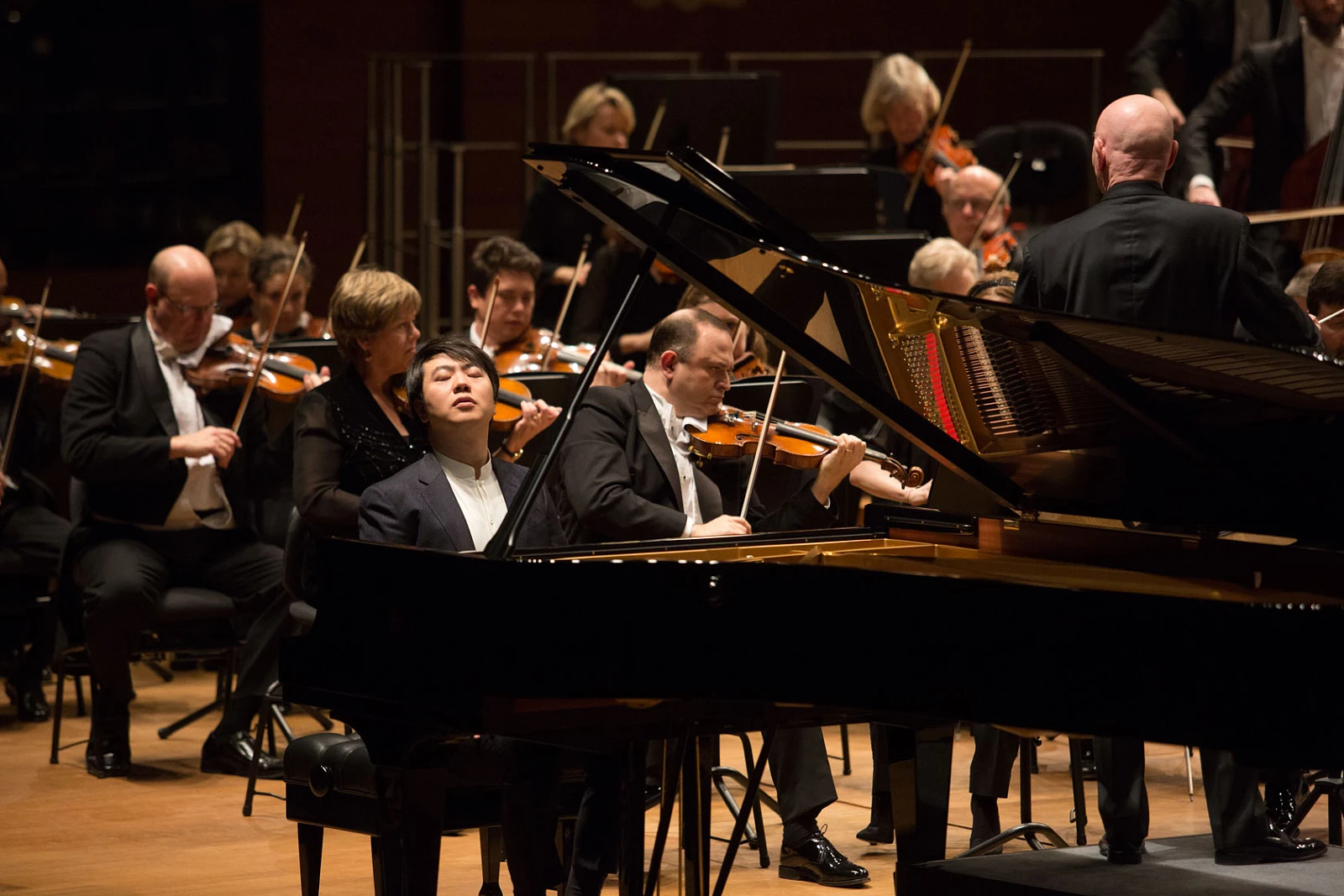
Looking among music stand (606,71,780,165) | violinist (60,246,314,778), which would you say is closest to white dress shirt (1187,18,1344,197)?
music stand (606,71,780,165)

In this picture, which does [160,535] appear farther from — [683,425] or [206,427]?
[683,425]

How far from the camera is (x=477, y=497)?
3189 millimetres

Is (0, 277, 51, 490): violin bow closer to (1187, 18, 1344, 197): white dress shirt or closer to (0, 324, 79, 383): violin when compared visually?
(0, 324, 79, 383): violin

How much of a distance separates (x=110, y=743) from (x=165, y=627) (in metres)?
0.33

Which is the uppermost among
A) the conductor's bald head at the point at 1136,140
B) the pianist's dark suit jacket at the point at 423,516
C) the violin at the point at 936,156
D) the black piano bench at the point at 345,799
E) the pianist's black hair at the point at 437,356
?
the violin at the point at 936,156

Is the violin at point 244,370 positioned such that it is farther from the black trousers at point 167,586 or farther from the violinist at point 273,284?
the violinist at point 273,284

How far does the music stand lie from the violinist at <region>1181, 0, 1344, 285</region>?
1.52 m

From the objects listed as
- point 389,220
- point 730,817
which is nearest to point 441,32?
point 389,220

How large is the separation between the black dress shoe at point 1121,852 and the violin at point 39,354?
11.4 feet

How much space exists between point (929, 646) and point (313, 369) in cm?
291

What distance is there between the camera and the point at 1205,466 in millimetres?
2604

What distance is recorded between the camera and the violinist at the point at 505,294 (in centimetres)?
491

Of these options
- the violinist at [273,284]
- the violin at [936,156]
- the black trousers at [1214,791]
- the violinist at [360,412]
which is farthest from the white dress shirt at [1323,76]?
the violinist at [273,284]

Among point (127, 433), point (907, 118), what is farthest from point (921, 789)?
point (907, 118)
